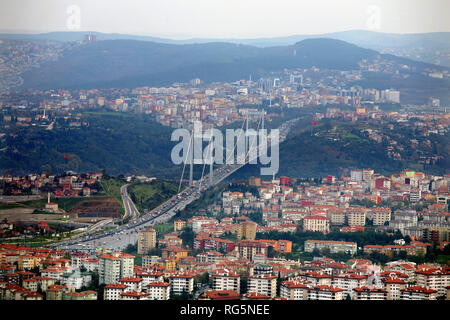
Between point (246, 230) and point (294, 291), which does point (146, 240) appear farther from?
point (294, 291)

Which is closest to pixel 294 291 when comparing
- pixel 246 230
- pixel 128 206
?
pixel 246 230

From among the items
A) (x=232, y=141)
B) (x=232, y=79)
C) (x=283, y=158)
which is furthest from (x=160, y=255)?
(x=232, y=79)

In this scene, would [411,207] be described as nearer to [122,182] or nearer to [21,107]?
[122,182]

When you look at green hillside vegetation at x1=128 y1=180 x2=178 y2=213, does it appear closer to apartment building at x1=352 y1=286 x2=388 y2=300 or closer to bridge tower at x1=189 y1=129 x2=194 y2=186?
bridge tower at x1=189 y1=129 x2=194 y2=186

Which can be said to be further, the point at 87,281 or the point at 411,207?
the point at 411,207

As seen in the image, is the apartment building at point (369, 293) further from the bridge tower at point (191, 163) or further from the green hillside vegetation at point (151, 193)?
the bridge tower at point (191, 163)

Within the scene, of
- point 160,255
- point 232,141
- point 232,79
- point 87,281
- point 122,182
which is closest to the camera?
point 87,281

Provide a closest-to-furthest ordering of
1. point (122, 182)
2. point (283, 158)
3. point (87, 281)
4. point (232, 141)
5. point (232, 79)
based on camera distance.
→ point (87, 281) → point (122, 182) → point (283, 158) → point (232, 141) → point (232, 79)
